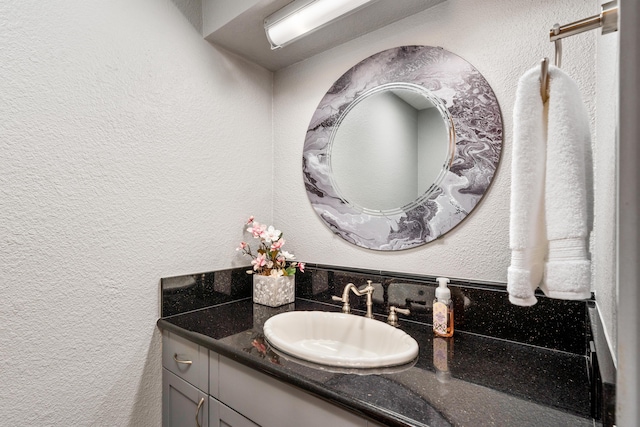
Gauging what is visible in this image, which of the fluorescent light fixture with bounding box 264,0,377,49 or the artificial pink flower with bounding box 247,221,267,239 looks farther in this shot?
the artificial pink flower with bounding box 247,221,267,239

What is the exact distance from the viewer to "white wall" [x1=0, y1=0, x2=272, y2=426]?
0.96 metres

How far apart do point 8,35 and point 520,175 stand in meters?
1.46

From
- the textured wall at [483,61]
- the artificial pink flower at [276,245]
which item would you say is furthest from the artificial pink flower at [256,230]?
the textured wall at [483,61]

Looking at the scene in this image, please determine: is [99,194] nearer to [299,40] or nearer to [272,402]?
[272,402]

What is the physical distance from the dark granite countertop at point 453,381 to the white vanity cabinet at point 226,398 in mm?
47

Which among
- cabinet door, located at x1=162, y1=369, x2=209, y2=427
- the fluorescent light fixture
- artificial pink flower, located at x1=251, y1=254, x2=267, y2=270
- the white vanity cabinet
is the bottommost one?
cabinet door, located at x1=162, y1=369, x2=209, y2=427

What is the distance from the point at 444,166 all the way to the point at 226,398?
113cm

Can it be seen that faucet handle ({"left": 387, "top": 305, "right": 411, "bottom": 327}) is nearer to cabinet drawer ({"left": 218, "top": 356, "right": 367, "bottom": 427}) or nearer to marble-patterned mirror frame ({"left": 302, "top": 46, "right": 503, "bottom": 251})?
marble-patterned mirror frame ({"left": 302, "top": 46, "right": 503, "bottom": 251})

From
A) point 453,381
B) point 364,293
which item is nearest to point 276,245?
point 364,293

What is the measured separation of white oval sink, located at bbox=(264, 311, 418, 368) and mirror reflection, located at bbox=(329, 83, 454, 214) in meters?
0.49

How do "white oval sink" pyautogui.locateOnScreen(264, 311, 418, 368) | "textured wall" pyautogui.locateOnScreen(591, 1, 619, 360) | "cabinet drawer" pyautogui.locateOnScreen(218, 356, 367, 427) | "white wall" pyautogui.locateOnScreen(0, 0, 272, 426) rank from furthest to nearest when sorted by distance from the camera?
"white oval sink" pyautogui.locateOnScreen(264, 311, 418, 368)
"white wall" pyautogui.locateOnScreen(0, 0, 272, 426)
"cabinet drawer" pyautogui.locateOnScreen(218, 356, 367, 427)
"textured wall" pyautogui.locateOnScreen(591, 1, 619, 360)

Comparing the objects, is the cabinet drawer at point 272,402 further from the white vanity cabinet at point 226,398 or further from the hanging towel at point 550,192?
the hanging towel at point 550,192

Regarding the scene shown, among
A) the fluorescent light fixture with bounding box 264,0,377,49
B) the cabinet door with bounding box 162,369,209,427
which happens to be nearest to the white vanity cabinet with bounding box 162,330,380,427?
the cabinet door with bounding box 162,369,209,427

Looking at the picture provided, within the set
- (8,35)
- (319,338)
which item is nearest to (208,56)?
(8,35)
